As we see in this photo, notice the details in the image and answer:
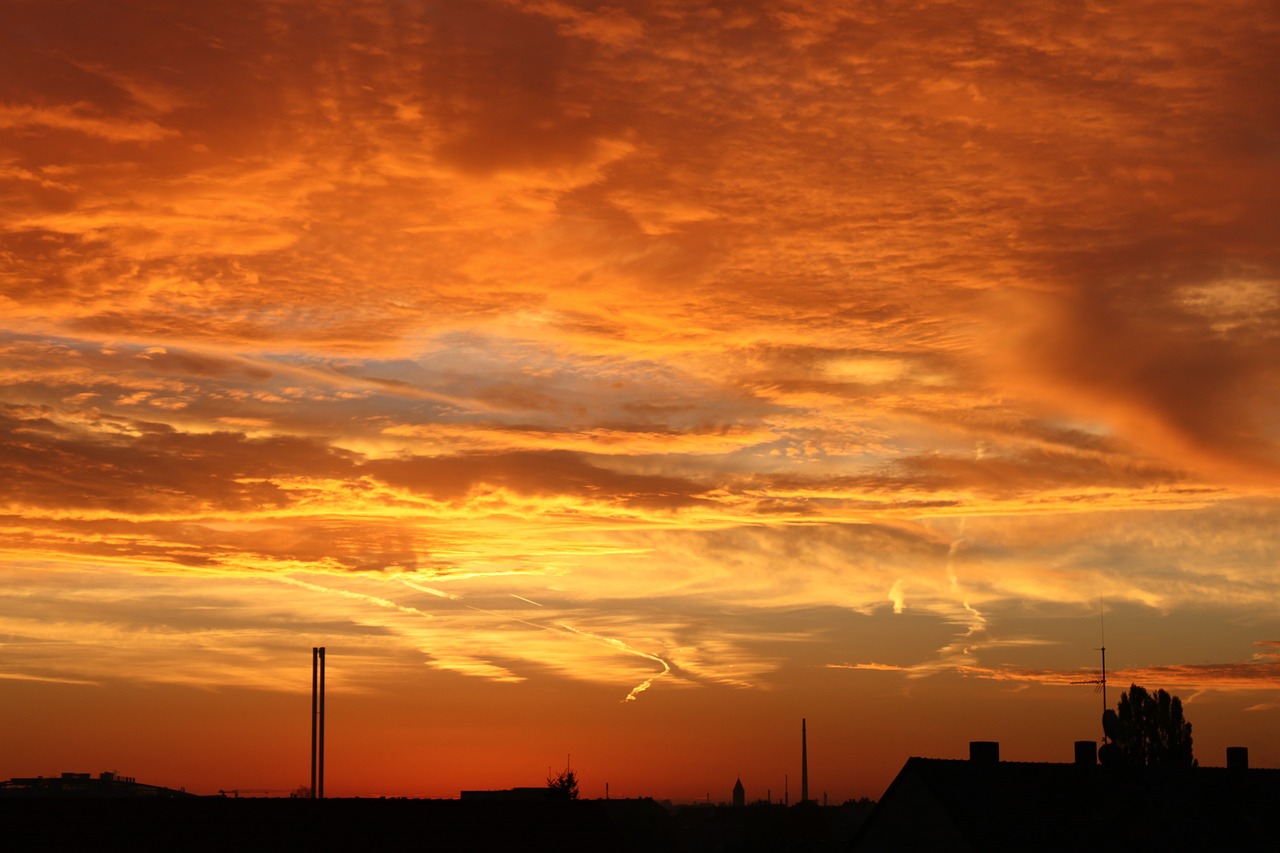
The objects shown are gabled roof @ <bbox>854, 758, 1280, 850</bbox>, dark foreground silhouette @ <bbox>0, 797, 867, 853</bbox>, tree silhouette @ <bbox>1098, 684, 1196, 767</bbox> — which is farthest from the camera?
tree silhouette @ <bbox>1098, 684, 1196, 767</bbox>

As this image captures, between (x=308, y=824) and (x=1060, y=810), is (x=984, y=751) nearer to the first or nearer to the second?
(x=1060, y=810)

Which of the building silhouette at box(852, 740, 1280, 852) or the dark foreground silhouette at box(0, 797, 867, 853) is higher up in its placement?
the dark foreground silhouette at box(0, 797, 867, 853)

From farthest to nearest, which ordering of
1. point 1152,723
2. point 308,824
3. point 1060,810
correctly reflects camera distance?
1. point 1152,723
2. point 1060,810
3. point 308,824

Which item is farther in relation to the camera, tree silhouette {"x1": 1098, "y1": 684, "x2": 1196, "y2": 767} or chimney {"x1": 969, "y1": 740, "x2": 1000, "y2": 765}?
tree silhouette {"x1": 1098, "y1": 684, "x2": 1196, "y2": 767}

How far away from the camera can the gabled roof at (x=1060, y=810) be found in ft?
163

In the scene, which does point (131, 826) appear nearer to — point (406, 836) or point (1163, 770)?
point (406, 836)

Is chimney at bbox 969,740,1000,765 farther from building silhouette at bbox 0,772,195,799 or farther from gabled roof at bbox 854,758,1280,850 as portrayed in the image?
building silhouette at bbox 0,772,195,799

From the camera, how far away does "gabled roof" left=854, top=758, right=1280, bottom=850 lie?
4981 centimetres

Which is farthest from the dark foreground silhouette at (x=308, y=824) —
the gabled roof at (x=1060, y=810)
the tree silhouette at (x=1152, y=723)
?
the tree silhouette at (x=1152, y=723)

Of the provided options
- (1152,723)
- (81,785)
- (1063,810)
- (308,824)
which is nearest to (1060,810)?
(1063,810)

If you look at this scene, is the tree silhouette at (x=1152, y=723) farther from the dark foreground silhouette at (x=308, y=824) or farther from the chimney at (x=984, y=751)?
the dark foreground silhouette at (x=308, y=824)

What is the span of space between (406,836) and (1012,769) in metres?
27.7

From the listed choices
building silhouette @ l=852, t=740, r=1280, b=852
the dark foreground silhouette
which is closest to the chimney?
building silhouette @ l=852, t=740, r=1280, b=852

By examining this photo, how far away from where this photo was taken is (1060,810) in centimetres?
5147
